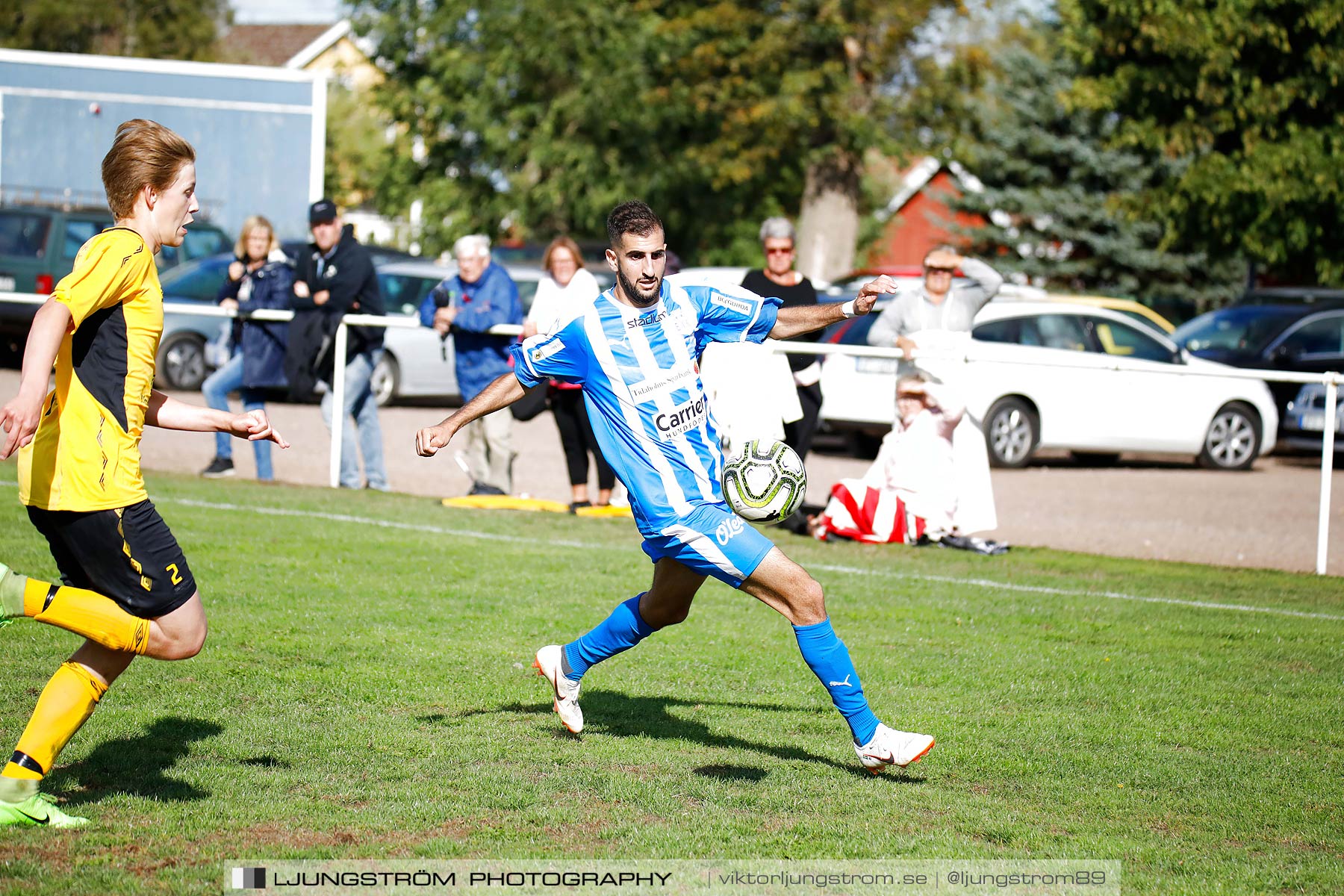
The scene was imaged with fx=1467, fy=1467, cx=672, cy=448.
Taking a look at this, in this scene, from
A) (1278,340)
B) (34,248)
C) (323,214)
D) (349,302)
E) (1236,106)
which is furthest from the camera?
(1236,106)

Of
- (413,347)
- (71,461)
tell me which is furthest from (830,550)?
(413,347)

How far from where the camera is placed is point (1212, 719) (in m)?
6.31

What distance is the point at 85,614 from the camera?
4.40 metres

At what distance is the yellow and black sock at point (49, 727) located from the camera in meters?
4.39

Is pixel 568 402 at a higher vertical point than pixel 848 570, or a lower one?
higher

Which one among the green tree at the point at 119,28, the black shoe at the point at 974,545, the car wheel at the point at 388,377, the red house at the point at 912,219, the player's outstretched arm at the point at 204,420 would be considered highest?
the green tree at the point at 119,28

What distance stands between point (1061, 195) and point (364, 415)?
2572 cm

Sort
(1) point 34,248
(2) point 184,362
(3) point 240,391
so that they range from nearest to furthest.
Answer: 1. (3) point 240,391
2. (2) point 184,362
3. (1) point 34,248

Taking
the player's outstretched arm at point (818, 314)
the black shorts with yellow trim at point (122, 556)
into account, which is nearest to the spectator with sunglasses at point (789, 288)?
the player's outstretched arm at point (818, 314)

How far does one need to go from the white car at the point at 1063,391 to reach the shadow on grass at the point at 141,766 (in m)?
11.4

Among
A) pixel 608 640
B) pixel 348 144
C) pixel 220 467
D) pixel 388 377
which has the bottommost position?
pixel 608 640

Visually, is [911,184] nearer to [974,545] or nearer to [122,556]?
[974,545]

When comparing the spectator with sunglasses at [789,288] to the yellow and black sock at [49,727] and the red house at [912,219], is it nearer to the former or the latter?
the yellow and black sock at [49,727]

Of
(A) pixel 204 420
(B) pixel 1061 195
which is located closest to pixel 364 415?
(A) pixel 204 420
